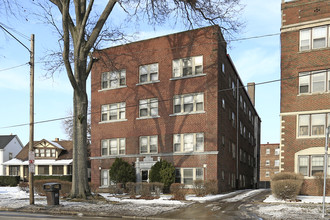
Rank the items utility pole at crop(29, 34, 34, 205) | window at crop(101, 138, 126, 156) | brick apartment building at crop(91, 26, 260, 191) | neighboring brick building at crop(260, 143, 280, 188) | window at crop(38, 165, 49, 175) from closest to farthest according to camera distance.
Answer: utility pole at crop(29, 34, 34, 205) → brick apartment building at crop(91, 26, 260, 191) → window at crop(101, 138, 126, 156) → window at crop(38, 165, 49, 175) → neighboring brick building at crop(260, 143, 280, 188)

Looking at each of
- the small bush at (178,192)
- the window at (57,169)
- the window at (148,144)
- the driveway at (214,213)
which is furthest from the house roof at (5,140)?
the driveway at (214,213)

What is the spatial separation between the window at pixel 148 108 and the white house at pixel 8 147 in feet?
128

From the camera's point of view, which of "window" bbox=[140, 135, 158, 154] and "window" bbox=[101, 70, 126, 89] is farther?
"window" bbox=[101, 70, 126, 89]

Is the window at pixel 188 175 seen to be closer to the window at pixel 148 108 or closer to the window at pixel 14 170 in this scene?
the window at pixel 148 108

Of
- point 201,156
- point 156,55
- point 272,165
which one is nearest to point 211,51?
point 156,55

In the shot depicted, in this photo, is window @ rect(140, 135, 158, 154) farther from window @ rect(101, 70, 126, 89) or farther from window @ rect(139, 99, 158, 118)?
window @ rect(101, 70, 126, 89)

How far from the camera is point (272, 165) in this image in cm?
7738

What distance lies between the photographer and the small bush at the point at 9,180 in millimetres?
48000

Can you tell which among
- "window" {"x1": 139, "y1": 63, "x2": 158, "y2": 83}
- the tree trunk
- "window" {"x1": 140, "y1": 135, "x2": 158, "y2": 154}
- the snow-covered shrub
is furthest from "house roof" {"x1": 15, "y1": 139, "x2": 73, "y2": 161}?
the snow-covered shrub

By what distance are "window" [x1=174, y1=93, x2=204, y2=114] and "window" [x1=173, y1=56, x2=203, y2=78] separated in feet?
6.18

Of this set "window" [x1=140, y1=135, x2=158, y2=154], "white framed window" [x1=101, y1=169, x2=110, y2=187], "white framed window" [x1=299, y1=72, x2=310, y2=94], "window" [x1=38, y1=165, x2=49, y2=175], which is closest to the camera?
"white framed window" [x1=299, y1=72, x2=310, y2=94]

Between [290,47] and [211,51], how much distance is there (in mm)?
6100

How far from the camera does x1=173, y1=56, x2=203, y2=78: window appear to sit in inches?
1073

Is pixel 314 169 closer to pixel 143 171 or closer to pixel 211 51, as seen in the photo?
pixel 211 51
